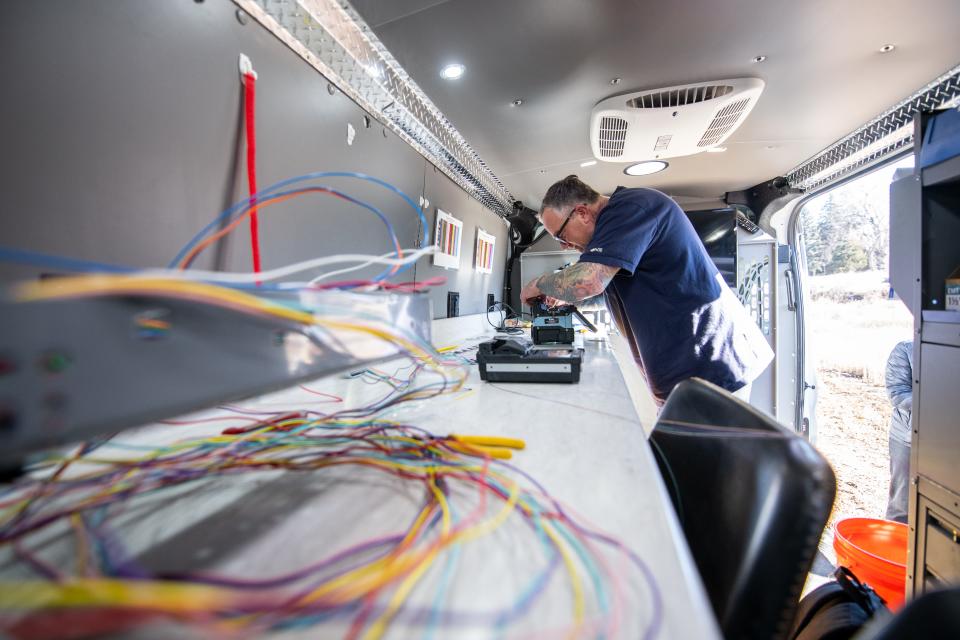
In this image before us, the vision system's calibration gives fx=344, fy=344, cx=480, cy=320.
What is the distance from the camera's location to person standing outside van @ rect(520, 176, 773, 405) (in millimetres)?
1141

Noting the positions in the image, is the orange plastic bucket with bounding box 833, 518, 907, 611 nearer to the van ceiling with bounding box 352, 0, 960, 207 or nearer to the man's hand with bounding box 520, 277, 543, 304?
the man's hand with bounding box 520, 277, 543, 304

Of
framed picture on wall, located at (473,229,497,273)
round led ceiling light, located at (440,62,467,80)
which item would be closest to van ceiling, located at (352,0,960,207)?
round led ceiling light, located at (440,62,467,80)

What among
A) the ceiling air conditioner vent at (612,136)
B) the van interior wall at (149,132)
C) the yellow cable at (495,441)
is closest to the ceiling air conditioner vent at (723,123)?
the ceiling air conditioner vent at (612,136)

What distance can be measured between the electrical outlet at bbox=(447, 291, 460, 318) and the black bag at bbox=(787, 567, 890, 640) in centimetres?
157

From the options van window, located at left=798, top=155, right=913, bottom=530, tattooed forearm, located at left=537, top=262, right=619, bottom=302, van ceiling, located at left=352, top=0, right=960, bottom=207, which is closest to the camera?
van ceiling, located at left=352, top=0, right=960, bottom=207

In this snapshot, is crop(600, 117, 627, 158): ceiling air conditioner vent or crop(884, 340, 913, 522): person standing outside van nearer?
crop(600, 117, 627, 158): ceiling air conditioner vent

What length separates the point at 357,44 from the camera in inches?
41.1

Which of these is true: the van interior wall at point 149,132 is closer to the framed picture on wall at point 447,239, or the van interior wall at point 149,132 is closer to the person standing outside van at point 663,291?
the framed picture on wall at point 447,239

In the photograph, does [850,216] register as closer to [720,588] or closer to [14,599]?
[720,588]

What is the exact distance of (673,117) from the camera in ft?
4.89

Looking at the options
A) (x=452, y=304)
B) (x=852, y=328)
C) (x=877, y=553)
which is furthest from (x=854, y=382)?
(x=452, y=304)

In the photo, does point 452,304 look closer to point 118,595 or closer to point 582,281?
point 582,281

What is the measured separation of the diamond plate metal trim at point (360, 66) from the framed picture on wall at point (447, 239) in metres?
0.27

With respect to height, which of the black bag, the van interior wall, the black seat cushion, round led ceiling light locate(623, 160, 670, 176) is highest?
round led ceiling light locate(623, 160, 670, 176)
